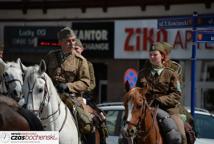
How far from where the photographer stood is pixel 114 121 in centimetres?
1214

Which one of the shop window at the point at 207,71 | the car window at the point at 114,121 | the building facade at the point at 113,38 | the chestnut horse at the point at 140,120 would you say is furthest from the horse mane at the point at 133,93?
the shop window at the point at 207,71

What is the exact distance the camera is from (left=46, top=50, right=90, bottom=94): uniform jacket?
8969 millimetres

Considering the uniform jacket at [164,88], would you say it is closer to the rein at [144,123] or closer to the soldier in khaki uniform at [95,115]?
the rein at [144,123]

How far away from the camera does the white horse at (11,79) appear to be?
8.68 metres

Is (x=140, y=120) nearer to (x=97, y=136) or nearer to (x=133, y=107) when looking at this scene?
(x=133, y=107)

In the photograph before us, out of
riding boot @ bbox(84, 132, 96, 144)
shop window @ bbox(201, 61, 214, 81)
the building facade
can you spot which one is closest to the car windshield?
riding boot @ bbox(84, 132, 96, 144)

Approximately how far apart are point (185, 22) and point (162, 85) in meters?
3.47

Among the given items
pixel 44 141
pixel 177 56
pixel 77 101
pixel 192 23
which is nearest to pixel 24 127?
pixel 44 141

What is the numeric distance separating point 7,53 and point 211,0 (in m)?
9.58

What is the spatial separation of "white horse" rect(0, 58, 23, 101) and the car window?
3.44 meters

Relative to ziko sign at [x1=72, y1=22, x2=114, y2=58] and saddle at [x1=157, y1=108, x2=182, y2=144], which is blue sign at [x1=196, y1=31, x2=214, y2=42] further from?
ziko sign at [x1=72, y1=22, x2=114, y2=58]

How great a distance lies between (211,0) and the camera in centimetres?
2392

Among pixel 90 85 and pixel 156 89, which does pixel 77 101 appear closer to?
pixel 90 85

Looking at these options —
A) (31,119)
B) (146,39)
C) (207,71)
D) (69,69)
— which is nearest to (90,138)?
(69,69)
